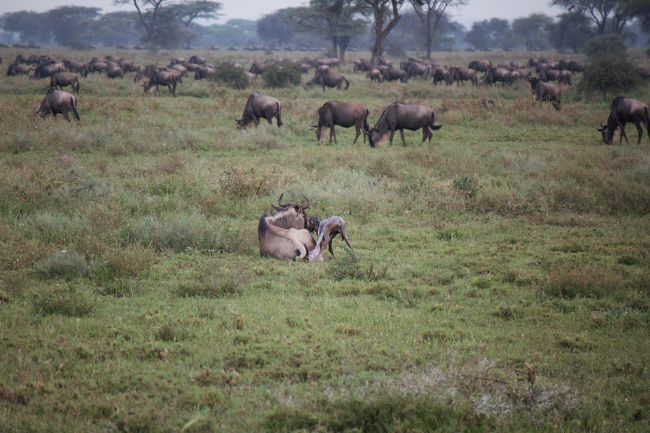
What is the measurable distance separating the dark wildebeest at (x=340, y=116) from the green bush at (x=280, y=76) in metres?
12.7

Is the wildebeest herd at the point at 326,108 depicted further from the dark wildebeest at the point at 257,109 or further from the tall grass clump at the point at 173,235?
the tall grass clump at the point at 173,235

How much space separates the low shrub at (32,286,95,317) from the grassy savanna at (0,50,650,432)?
0.02m

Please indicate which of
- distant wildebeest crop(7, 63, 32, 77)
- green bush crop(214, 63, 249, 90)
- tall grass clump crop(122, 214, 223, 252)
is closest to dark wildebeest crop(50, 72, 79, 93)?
green bush crop(214, 63, 249, 90)

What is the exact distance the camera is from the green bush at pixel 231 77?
30641 millimetres

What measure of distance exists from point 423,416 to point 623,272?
4.71m

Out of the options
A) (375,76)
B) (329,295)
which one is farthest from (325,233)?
(375,76)

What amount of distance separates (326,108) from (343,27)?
3839cm

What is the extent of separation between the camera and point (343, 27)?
2143 inches

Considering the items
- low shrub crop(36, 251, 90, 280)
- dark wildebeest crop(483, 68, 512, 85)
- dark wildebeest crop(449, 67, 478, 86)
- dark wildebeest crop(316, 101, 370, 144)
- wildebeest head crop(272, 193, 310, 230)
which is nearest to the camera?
low shrub crop(36, 251, 90, 280)

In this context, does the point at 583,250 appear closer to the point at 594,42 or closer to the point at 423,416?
the point at 423,416

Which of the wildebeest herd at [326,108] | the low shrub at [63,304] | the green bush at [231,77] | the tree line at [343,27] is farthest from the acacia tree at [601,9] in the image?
the low shrub at [63,304]

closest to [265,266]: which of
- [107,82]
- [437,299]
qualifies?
[437,299]

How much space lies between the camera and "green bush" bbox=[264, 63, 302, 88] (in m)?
30.6

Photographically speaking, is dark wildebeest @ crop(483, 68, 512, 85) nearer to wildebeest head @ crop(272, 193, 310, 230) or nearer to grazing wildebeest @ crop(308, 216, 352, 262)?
wildebeest head @ crop(272, 193, 310, 230)
